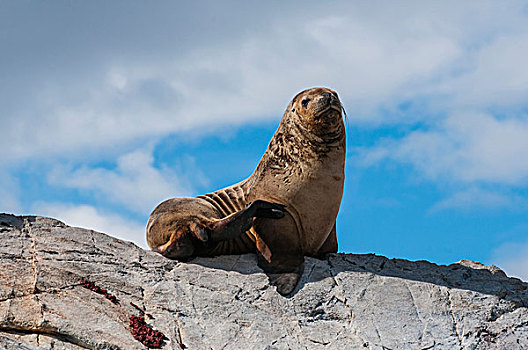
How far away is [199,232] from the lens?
915 centimetres

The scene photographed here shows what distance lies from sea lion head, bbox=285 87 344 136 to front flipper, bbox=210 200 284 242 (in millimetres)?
1042

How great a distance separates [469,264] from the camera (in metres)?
10.5

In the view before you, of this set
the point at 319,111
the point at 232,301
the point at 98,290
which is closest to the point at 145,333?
the point at 98,290

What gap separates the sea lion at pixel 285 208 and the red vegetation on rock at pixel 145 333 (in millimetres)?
1496

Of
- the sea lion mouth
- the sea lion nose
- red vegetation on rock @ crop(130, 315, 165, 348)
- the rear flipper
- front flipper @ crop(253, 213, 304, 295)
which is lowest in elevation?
red vegetation on rock @ crop(130, 315, 165, 348)

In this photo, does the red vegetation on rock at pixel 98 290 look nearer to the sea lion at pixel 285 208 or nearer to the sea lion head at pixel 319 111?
the sea lion at pixel 285 208

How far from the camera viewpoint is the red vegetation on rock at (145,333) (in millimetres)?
Result: 7480

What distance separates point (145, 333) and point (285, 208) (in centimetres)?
246

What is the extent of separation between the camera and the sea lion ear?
9.12 meters

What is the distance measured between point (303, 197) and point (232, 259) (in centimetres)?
108

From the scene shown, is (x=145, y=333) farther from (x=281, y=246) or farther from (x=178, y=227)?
(x=281, y=246)

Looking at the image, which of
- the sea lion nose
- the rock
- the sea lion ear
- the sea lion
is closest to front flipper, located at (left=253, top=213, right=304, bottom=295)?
the sea lion

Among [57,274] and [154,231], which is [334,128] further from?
[57,274]

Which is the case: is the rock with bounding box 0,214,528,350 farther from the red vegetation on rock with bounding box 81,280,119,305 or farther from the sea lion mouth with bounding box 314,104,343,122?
the sea lion mouth with bounding box 314,104,343,122
